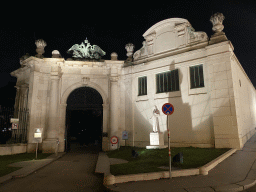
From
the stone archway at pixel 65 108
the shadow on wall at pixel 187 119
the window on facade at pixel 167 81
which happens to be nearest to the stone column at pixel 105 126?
the stone archway at pixel 65 108

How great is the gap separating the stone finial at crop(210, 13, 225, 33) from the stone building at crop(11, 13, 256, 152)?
6 centimetres

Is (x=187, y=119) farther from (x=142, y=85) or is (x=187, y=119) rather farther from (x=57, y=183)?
(x=57, y=183)

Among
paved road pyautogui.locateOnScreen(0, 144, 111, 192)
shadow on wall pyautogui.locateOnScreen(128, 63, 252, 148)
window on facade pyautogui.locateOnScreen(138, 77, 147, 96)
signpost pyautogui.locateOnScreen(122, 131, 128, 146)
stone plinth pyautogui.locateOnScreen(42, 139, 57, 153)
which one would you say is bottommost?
paved road pyautogui.locateOnScreen(0, 144, 111, 192)

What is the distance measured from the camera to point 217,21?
40.2 feet

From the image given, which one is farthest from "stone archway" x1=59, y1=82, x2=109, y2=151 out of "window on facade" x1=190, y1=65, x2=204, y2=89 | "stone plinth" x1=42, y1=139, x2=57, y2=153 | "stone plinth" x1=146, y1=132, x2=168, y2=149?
"window on facade" x1=190, y1=65, x2=204, y2=89

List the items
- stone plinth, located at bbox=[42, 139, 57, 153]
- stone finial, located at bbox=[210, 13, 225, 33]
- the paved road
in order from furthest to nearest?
stone plinth, located at bbox=[42, 139, 57, 153] → stone finial, located at bbox=[210, 13, 225, 33] → the paved road

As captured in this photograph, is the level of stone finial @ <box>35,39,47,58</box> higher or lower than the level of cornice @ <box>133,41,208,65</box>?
higher

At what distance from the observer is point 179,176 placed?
19.9 feet

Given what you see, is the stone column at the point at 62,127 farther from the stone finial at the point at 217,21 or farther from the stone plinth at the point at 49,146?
the stone finial at the point at 217,21

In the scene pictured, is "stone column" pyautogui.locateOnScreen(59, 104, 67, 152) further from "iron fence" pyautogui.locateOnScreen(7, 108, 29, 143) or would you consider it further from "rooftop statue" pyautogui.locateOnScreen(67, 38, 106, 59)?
"rooftop statue" pyautogui.locateOnScreen(67, 38, 106, 59)

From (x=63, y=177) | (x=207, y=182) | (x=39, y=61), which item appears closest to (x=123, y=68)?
(x=39, y=61)

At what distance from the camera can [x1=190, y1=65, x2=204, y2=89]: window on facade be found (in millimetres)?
12727

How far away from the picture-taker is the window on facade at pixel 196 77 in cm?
1273

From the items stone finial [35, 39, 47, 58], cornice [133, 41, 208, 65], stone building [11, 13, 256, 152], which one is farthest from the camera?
stone finial [35, 39, 47, 58]
